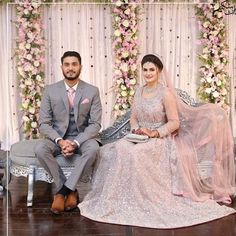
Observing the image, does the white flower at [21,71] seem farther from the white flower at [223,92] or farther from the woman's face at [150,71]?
the white flower at [223,92]

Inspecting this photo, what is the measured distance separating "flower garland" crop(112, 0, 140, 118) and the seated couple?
4.48 ft

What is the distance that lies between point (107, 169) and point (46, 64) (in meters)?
2.39

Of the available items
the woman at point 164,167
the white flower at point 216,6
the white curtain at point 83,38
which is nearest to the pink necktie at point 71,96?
the woman at point 164,167

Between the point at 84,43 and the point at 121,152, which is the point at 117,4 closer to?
the point at 84,43

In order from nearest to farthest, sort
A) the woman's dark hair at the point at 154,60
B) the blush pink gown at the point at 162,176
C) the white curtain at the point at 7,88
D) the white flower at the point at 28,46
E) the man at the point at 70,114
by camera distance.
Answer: the blush pink gown at the point at 162,176 < the man at the point at 70,114 < the woman's dark hair at the point at 154,60 < the white flower at the point at 28,46 < the white curtain at the point at 7,88

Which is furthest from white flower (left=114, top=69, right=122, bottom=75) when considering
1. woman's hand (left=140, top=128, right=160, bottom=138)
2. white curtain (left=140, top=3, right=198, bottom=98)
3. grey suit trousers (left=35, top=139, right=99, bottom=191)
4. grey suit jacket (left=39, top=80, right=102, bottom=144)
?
grey suit trousers (left=35, top=139, right=99, bottom=191)

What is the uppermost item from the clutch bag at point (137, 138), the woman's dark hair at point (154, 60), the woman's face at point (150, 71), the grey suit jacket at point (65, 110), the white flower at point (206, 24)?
the white flower at point (206, 24)

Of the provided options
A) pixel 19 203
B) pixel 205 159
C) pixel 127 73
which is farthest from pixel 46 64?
pixel 205 159

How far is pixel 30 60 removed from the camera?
5.88 m

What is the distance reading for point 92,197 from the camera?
13.7 ft

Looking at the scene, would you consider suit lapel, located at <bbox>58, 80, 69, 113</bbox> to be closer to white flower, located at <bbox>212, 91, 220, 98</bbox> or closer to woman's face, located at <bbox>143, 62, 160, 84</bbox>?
woman's face, located at <bbox>143, 62, 160, 84</bbox>

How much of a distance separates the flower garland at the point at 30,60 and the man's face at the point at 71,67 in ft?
4.85

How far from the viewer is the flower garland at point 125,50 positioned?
5.86 metres

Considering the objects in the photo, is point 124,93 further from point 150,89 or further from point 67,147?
point 67,147
